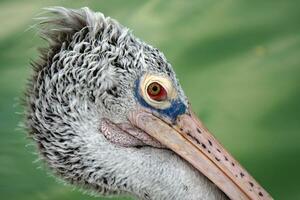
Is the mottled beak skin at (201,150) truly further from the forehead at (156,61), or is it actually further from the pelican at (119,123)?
the forehead at (156,61)

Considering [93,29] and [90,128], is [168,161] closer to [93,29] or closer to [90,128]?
[90,128]

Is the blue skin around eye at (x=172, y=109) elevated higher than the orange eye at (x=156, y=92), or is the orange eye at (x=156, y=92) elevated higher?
the orange eye at (x=156, y=92)

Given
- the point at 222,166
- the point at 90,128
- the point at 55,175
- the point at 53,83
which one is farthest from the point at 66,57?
the point at 222,166

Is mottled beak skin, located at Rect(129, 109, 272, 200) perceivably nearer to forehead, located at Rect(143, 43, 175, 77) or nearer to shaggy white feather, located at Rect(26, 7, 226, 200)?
shaggy white feather, located at Rect(26, 7, 226, 200)

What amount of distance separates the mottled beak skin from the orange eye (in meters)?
0.06

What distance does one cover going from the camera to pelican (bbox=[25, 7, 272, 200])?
2.53 meters

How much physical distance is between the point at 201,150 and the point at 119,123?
1.04ft

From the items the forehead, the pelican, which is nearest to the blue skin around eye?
the pelican

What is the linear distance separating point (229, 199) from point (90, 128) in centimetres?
57

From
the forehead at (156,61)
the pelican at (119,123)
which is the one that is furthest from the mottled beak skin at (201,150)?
the forehead at (156,61)

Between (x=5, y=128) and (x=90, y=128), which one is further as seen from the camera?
(x=5, y=128)

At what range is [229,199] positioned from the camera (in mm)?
2561

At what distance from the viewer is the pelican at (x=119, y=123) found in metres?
2.53

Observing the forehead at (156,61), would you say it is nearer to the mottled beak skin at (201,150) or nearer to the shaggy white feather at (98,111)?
the shaggy white feather at (98,111)
